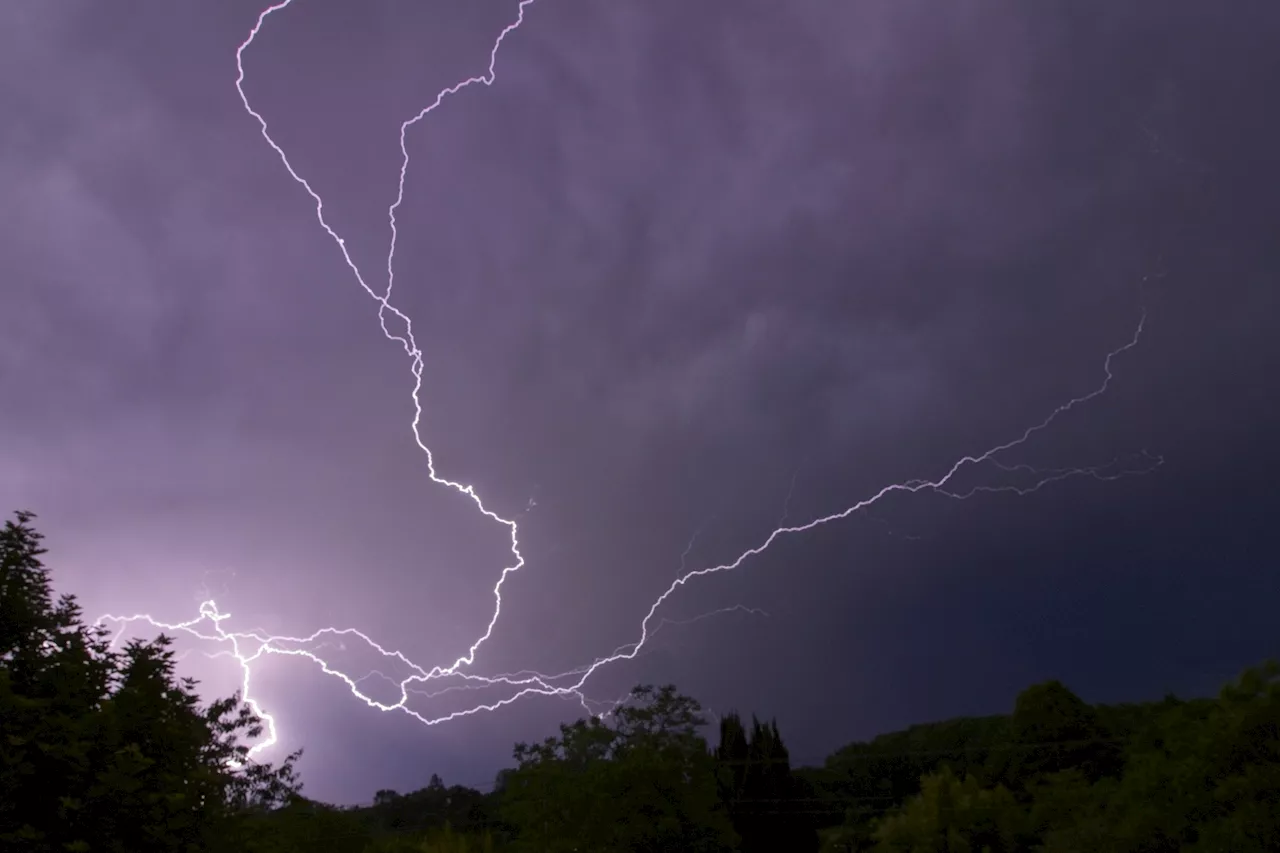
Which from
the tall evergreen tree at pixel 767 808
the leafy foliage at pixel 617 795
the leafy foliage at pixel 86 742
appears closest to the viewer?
the leafy foliage at pixel 86 742

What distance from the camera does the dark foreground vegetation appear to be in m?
7.57

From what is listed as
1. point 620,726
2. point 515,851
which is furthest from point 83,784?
point 620,726

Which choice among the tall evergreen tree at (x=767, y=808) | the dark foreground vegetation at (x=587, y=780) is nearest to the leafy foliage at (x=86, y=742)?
the dark foreground vegetation at (x=587, y=780)

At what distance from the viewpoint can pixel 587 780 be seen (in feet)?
63.6

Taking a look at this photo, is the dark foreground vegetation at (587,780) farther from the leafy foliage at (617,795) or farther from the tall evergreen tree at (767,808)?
the tall evergreen tree at (767,808)

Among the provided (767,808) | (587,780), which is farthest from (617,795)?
(767,808)

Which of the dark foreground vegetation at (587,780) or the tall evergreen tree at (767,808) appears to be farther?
the tall evergreen tree at (767,808)

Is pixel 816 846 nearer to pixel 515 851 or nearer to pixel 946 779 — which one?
pixel 515 851

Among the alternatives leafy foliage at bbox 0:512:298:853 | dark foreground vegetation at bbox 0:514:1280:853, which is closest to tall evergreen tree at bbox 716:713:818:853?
dark foreground vegetation at bbox 0:514:1280:853

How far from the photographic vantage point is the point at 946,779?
13.3m

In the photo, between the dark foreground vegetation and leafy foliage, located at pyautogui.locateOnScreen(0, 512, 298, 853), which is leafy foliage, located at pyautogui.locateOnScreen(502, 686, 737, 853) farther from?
leafy foliage, located at pyautogui.locateOnScreen(0, 512, 298, 853)

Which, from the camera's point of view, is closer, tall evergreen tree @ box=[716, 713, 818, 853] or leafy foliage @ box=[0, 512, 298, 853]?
leafy foliage @ box=[0, 512, 298, 853]

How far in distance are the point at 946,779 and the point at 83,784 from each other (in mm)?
11243

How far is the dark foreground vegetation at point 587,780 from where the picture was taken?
757cm
